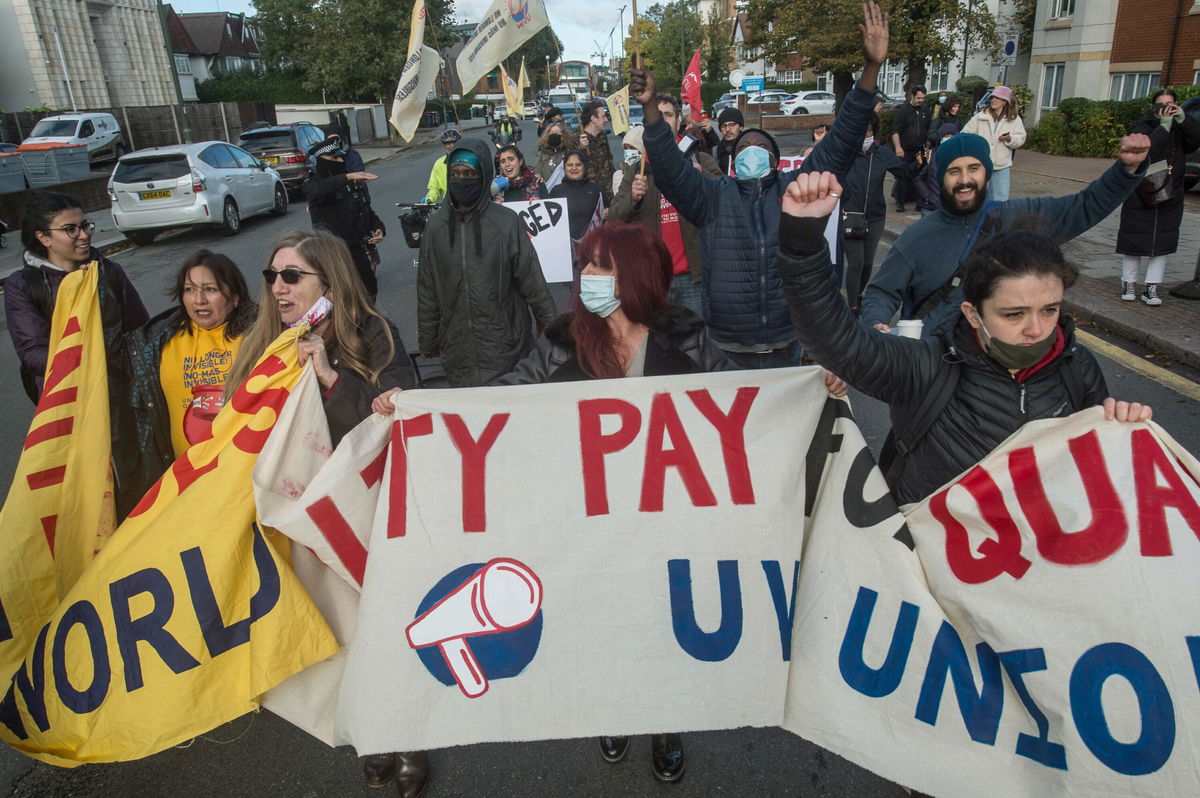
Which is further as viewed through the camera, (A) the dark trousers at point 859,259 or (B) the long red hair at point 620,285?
(A) the dark trousers at point 859,259

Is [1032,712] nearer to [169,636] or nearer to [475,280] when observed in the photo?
[169,636]

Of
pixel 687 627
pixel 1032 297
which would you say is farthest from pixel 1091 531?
pixel 687 627

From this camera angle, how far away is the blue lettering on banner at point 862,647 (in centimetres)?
211

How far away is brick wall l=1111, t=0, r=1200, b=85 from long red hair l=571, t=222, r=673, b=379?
24.7 meters

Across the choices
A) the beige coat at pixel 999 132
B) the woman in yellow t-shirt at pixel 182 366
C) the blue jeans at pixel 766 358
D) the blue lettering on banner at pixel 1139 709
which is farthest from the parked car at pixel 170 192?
the blue lettering on banner at pixel 1139 709

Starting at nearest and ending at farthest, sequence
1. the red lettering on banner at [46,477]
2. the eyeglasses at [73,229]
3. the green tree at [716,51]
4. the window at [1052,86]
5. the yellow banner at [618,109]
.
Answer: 1. the red lettering on banner at [46,477]
2. the eyeglasses at [73,229]
3. the yellow banner at [618,109]
4. the window at [1052,86]
5. the green tree at [716,51]

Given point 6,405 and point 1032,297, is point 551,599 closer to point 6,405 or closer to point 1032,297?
point 1032,297

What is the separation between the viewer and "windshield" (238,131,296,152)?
21312 millimetres

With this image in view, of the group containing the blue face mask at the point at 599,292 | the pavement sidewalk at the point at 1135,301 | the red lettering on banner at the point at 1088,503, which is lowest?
the pavement sidewalk at the point at 1135,301

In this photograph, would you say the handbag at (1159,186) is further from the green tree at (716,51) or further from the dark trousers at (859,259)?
the green tree at (716,51)

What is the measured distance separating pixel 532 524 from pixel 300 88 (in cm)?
6142

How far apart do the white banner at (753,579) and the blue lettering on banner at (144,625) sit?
0.42 meters

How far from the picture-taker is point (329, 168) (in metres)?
7.43

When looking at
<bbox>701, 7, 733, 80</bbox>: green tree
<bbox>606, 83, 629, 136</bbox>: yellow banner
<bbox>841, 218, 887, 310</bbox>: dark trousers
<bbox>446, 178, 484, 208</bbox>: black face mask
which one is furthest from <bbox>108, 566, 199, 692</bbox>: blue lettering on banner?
<bbox>701, 7, 733, 80</bbox>: green tree
